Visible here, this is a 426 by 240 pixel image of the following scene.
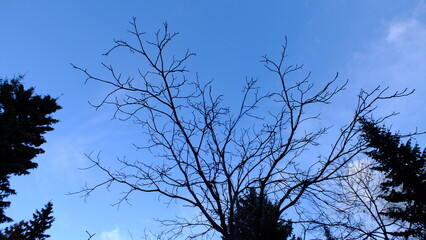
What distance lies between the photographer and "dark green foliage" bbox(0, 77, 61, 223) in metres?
10.3

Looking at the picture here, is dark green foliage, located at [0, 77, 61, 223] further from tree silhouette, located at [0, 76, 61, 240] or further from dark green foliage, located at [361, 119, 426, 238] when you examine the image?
dark green foliage, located at [361, 119, 426, 238]

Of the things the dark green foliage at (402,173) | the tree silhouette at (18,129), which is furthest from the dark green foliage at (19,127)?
the dark green foliage at (402,173)

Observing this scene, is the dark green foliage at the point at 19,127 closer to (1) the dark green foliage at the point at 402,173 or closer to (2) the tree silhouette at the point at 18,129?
(2) the tree silhouette at the point at 18,129

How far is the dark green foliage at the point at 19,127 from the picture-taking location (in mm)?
10297

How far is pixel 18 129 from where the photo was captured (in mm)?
10656

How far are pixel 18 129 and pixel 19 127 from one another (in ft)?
0.32

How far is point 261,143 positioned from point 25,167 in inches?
474

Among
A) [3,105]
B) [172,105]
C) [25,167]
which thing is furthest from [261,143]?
[3,105]

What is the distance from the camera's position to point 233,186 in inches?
149

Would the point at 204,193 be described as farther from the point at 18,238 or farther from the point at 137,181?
the point at 18,238

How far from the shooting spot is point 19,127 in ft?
35.0

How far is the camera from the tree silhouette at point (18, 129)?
406 inches

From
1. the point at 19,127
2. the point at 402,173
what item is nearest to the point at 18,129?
the point at 19,127

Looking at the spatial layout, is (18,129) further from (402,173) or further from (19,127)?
(402,173)
